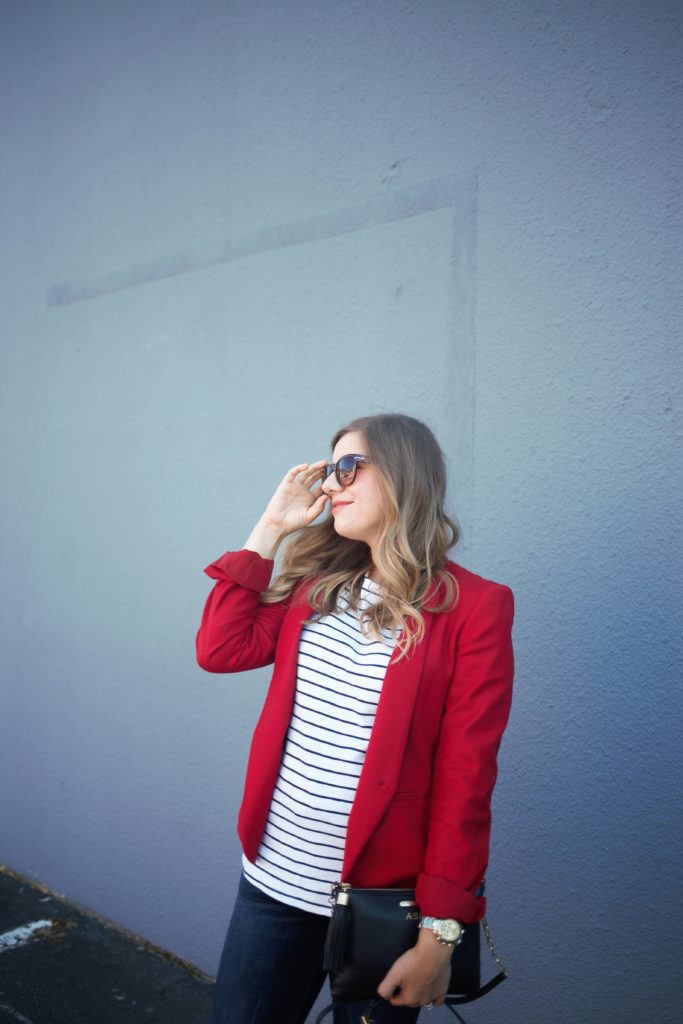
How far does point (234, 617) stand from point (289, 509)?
336mm

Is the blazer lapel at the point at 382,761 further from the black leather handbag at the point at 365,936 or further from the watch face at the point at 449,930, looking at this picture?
the watch face at the point at 449,930

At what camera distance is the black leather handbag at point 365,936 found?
4.76 feet

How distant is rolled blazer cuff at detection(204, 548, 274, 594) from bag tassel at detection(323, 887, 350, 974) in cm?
73

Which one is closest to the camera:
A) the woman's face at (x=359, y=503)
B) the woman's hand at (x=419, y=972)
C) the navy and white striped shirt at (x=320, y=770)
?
the woman's hand at (x=419, y=972)

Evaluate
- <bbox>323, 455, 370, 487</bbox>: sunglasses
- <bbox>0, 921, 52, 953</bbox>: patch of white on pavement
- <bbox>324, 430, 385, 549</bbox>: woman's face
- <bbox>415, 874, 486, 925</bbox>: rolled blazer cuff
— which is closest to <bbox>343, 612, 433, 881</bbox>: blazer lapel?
<bbox>415, 874, 486, 925</bbox>: rolled blazer cuff

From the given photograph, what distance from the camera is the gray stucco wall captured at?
2.16m

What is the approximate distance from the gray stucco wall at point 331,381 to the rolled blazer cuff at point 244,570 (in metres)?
0.85

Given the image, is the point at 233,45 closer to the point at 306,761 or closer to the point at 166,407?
the point at 166,407

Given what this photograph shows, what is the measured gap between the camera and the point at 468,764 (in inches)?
59.2

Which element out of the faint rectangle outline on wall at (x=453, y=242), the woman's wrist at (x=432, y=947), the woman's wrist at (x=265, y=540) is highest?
the faint rectangle outline on wall at (x=453, y=242)

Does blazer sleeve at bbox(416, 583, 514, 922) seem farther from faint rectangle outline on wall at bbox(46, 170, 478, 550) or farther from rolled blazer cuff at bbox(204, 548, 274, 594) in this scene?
faint rectangle outline on wall at bbox(46, 170, 478, 550)

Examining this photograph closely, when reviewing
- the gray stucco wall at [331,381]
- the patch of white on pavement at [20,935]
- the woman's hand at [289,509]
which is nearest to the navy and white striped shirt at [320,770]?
the woman's hand at [289,509]

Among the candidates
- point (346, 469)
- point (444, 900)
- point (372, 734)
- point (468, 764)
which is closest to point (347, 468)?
point (346, 469)

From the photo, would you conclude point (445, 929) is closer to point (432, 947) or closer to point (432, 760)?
point (432, 947)
